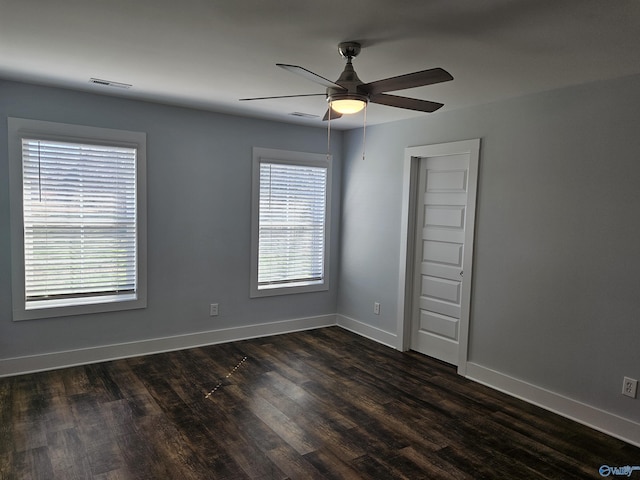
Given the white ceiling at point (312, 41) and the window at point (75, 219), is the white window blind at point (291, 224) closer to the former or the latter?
the window at point (75, 219)

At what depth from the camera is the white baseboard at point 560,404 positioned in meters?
3.02

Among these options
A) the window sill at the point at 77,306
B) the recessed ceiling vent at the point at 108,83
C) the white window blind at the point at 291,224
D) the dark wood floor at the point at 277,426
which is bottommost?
the dark wood floor at the point at 277,426

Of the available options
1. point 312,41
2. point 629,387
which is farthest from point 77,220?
point 629,387

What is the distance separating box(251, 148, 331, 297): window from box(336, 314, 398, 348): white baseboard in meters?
0.48

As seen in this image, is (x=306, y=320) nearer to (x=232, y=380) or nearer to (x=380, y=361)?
(x=380, y=361)

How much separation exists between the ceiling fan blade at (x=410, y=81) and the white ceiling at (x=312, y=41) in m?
0.27

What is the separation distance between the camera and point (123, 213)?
4.16 meters

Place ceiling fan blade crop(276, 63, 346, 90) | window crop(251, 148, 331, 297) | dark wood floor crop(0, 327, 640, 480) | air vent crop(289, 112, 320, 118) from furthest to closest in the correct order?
1. window crop(251, 148, 331, 297)
2. air vent crop(289, 112, 320, 118)
3. dark wood floor crop(0, 327, 640, 480)
4. ceiling fan blade crop(276, 63, 346, 90)

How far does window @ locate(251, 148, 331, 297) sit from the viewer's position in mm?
4992

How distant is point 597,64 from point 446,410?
258 centimetres

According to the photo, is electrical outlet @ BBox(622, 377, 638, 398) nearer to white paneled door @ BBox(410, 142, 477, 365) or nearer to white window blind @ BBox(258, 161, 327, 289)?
white paneled door @ BBox(410, 142, 477, 365)

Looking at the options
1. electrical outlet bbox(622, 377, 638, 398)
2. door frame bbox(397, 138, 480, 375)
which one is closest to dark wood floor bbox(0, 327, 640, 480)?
electrical outlet bbox(622, 377, 638, 398)

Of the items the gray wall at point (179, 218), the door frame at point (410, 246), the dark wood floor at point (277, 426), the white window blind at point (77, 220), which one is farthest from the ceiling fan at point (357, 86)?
the white window blind at point (77, 220)

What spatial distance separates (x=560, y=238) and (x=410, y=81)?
6.50 feet
